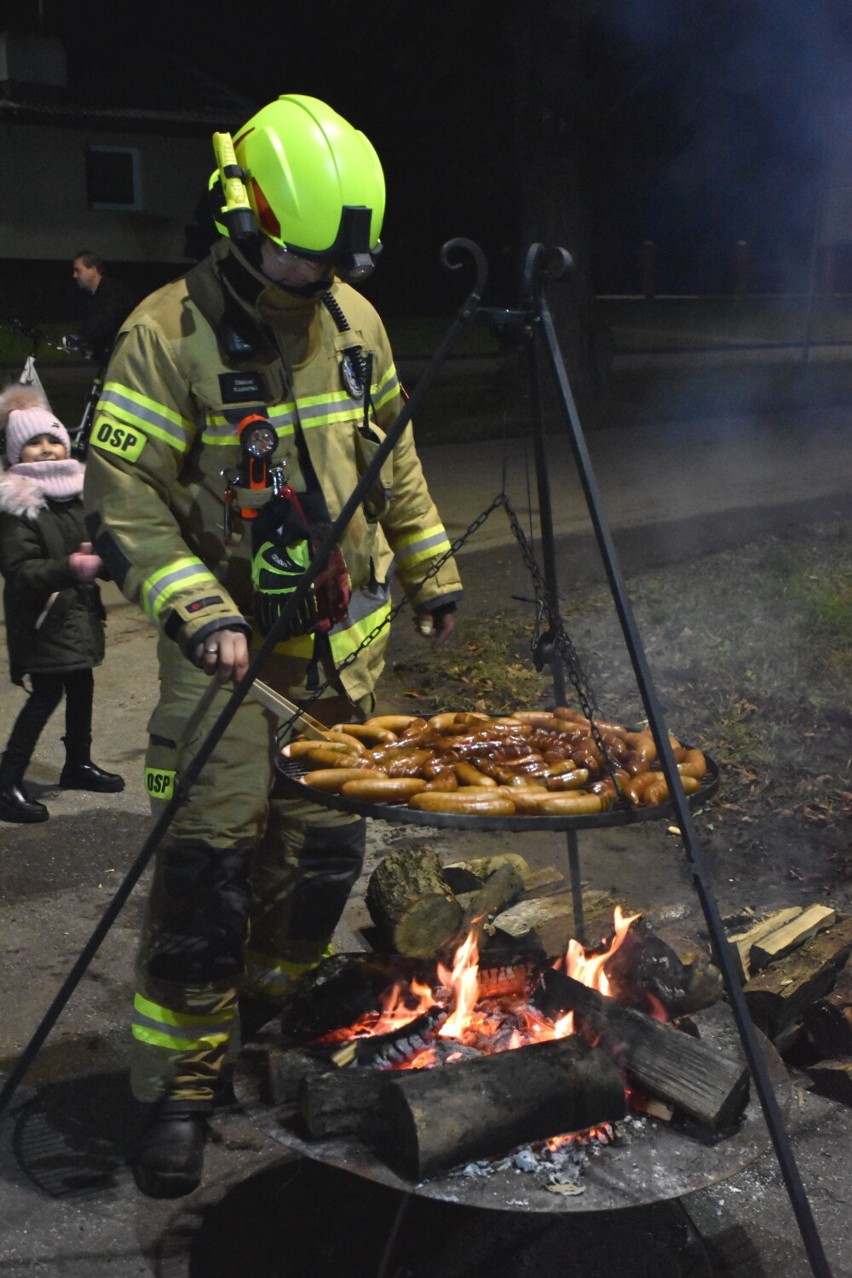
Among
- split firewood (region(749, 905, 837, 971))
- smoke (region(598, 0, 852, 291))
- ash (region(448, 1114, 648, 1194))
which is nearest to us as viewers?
ash (region(448, 1114, 648, 1194))

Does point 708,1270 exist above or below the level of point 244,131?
below

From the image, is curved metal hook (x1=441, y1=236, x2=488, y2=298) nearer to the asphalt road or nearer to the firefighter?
the firefighter

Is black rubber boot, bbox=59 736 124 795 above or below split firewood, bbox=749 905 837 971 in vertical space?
below

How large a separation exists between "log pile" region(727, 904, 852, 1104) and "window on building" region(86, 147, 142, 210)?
2329 centimetres

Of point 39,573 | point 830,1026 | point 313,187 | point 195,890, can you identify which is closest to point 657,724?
point 195,890

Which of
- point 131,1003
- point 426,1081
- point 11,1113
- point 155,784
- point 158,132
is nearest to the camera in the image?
point 426,1081

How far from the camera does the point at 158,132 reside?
24.6 meters

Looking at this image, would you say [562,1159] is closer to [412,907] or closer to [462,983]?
[462,983]

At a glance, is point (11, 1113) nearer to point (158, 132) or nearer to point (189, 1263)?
point (189, 1263)

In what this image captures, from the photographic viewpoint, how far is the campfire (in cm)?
265

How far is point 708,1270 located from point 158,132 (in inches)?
963

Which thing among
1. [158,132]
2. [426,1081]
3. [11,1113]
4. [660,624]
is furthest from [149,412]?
[158,132]

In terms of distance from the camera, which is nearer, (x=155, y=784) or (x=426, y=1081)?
(x=426, y=1081)

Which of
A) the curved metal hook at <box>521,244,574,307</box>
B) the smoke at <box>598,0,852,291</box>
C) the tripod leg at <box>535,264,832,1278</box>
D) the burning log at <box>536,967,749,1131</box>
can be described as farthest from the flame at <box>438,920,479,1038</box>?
the smoke at <box>598,0,852,291</box>
